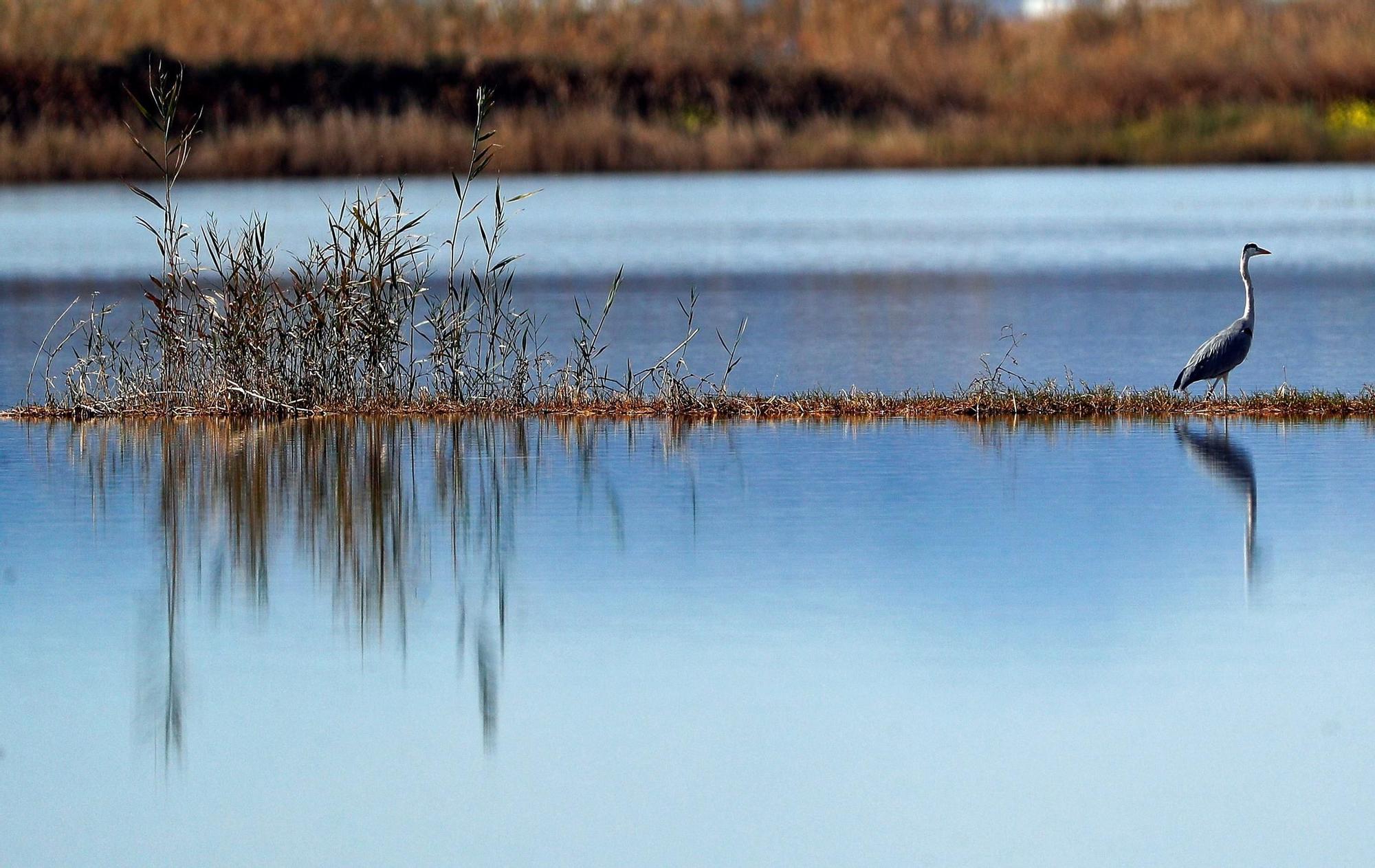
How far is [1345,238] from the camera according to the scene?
80.9ft

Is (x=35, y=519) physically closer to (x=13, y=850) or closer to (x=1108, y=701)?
(x=13, y=850)

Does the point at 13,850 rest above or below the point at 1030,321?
below

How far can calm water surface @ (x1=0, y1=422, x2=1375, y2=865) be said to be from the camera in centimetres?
517

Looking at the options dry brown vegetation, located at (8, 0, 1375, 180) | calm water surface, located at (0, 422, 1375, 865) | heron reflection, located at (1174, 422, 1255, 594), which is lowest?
calm water surface, located at (0, 422, 1375, 865)

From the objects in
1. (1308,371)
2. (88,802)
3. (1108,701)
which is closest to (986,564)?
(1108,701)

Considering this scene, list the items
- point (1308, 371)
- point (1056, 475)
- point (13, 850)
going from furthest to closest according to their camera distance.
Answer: point (1308, 371)
point (1056, 475)
point (13, 850)

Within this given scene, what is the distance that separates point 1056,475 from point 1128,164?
2954cm

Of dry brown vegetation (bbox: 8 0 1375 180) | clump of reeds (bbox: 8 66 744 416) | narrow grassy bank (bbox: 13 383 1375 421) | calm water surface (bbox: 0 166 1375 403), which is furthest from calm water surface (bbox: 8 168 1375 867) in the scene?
dry brown vegetation (bbox: 8 0 1375 180)

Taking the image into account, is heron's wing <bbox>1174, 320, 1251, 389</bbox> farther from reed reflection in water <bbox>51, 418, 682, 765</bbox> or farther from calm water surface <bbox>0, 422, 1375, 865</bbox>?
reed reflection in water <bbox>51, 418, 682, 765</bbox>

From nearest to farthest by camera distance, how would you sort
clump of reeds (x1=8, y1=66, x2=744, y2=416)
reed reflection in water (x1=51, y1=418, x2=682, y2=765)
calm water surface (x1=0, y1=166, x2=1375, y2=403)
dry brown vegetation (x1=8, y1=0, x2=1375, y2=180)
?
reed reflection in water (x1=51, y1=418, x2=682, y2=765)
clump of reeds (x1=8, y1=66, x2=744, y2=416)
calm water surface (x1=0, y1=166, x2=1375, y2=403)
dry brown vegetation (x1=8, y1=0, x2=1375, y2=180)

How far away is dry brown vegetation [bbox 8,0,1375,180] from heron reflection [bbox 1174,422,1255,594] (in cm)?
2484

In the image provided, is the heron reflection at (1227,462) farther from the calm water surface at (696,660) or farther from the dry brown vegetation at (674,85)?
the dry brown vegetation at (674,85)

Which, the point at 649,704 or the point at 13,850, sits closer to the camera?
the point at 13,850

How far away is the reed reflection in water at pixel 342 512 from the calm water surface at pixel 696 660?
0.03m
